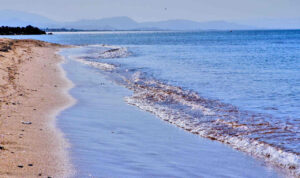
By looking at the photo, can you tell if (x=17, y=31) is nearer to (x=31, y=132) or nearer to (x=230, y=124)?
(x=31, y=132)

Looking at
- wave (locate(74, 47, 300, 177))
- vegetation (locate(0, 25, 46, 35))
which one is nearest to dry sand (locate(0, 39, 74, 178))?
wave (locate(74, 47, 300, 177))

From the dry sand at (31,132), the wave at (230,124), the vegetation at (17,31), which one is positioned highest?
the vegetation at (17,31)

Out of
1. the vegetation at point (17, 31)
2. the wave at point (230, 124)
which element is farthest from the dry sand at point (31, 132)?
the vegetation at point (17, 31)

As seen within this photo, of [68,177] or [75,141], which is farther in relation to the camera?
[75,141]

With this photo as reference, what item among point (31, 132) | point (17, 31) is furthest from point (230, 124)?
point (17, 31)

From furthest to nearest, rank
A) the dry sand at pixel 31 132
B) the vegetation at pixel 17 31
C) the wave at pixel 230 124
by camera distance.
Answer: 1. the vegetation at pixel 17 31
2. the wave at pixel 230 124
3. the dry sand at pixel 31 132

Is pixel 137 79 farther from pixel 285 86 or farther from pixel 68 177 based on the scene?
pixel 68 177

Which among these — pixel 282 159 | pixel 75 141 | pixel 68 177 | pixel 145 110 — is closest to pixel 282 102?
pixel 145 110

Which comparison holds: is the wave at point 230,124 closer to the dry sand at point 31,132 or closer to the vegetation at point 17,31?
the dry sand at point 31,132

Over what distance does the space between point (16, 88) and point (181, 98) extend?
6940 mm

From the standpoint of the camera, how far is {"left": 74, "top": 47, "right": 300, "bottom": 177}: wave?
25.8ft

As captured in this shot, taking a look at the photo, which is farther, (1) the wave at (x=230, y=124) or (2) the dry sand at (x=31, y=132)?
(1) the wave at (x=230, y=124)

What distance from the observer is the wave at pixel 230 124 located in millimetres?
7855

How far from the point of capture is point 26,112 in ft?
34.1
